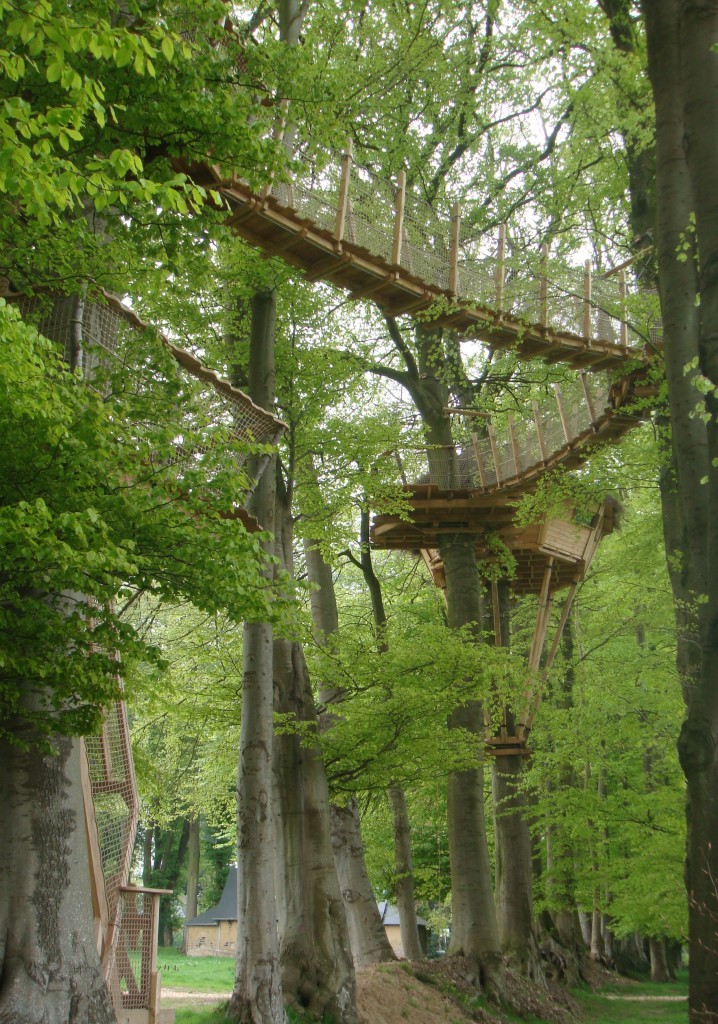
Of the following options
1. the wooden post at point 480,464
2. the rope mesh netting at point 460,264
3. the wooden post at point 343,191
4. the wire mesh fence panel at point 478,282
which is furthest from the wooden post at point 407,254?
the wooden post at point 480,464

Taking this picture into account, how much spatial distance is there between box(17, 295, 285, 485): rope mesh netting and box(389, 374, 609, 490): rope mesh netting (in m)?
7.82

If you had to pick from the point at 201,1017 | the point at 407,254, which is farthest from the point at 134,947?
the point at 407,254

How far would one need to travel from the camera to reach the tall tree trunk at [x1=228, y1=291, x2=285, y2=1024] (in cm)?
824

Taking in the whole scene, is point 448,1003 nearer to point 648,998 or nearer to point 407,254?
point 648,998

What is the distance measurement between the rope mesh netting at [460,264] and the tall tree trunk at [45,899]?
631 centimetres

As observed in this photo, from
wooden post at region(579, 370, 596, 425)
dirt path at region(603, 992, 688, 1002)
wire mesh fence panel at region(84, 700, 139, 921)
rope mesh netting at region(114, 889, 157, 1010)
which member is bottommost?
dirt path at region(603, 992, 688, 1002)

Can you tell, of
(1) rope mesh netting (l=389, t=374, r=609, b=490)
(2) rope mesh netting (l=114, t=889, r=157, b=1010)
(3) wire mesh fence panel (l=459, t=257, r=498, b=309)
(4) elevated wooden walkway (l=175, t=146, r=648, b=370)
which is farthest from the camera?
(1) rope mesh netting (l=389, t=374, r=609, b=490)

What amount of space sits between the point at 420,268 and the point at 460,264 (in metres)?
0.92

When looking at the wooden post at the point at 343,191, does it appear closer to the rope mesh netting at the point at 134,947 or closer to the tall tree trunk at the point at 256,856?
the tall tree trunk at the point at 256,856

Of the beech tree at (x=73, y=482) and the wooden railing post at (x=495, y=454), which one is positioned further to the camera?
the wooden railing post at (x=495, y=454)

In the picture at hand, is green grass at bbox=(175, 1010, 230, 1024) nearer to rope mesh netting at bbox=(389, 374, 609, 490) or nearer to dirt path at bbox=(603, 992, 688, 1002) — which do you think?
rope mesh netting at bbox=(389, 374, 609, 490)

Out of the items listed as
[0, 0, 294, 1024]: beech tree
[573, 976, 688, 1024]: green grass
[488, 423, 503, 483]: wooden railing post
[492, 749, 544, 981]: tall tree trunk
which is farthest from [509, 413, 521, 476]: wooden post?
[0, 0, 294, 1024]: beech tree

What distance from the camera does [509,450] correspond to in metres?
15.4

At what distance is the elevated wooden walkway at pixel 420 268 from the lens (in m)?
9.88
